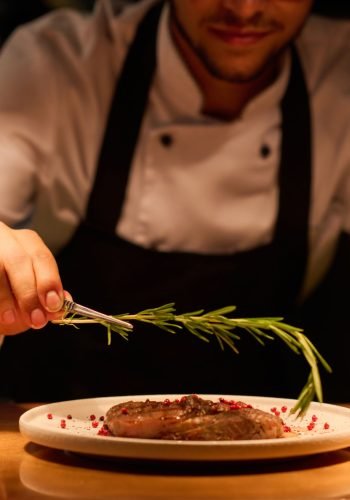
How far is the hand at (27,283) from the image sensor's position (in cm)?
166

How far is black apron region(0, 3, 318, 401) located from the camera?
2922mm

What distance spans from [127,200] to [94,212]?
0.35 feet

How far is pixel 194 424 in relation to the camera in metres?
1.48

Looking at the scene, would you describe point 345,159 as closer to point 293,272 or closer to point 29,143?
point 293,272

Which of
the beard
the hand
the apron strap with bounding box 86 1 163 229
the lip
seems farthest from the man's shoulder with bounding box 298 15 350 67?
the hand

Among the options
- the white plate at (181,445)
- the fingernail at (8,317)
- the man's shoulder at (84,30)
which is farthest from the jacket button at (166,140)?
the white plate at (181,445)

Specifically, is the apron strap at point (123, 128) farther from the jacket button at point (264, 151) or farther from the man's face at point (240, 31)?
the jacket button at point (264, 151)

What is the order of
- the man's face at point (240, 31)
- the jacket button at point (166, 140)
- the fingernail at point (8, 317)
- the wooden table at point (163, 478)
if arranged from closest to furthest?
the wooden table at point (163, 478) → the fingernail at point (8, 317) → the man's face at point (240, 31) → the jacket button at point (166, 140)

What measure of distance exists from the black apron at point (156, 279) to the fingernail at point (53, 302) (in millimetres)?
1258

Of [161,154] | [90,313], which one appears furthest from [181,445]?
[161,154]

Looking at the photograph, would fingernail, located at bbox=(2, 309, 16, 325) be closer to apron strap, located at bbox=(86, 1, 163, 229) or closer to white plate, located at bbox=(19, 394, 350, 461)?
white plate, located at bbox=(19, 394, 350, 461)

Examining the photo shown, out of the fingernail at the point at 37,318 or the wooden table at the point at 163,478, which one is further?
the fingernail at the point at 37,318

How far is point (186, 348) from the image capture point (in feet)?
9.72

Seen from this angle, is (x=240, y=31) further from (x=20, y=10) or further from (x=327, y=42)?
(x=20, y=10)
